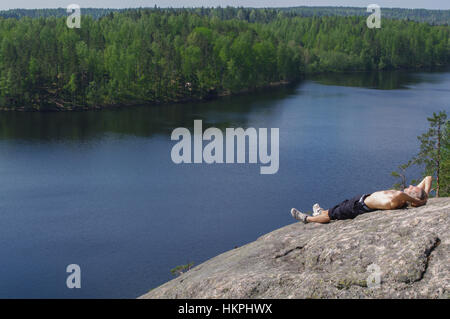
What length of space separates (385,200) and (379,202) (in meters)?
0.11

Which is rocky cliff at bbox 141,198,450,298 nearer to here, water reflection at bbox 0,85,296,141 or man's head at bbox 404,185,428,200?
man's head at bbox 404,185,428,200

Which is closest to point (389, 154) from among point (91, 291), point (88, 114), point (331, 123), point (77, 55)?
point (331, 123)

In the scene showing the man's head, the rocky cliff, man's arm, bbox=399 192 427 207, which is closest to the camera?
the rocky cliff

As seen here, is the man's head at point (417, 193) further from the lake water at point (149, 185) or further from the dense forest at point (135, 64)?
the dense forest at point (135, 64)

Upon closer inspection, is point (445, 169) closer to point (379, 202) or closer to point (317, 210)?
point (317, 210)

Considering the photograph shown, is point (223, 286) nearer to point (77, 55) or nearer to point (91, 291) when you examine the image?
point (91, 291)

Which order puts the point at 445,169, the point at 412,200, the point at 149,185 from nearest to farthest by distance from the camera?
the point at 412,200 → the point at 445,169 → the point at 149,185

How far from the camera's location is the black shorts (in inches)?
349

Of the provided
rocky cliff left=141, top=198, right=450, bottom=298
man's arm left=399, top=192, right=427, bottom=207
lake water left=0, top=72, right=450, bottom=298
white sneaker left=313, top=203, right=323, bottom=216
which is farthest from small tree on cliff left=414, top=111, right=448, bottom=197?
rocky cliff left=141, top=198, right=450, bottom=298

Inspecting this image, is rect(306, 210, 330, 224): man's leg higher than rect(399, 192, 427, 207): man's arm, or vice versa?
rect(399, 192, 427, 207): man's arm

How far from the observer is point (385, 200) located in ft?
28.1

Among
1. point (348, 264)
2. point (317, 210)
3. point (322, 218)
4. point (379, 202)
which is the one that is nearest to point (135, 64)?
point (317, 210)

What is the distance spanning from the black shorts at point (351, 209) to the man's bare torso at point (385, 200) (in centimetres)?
11

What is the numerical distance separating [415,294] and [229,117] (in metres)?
68.3
